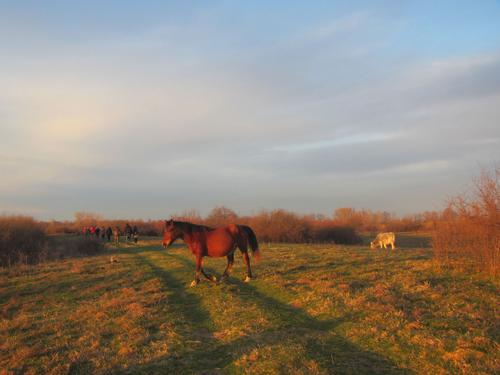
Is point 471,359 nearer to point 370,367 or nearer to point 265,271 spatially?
point 370,367

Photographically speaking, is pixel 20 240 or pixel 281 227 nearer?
pixel 20 240

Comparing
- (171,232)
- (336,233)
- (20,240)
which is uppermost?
(171,232)

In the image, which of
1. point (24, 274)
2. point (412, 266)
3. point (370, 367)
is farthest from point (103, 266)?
point (370, 367)

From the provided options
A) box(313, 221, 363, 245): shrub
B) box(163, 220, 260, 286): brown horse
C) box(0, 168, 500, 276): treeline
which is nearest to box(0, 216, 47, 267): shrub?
box(0, 168, 500, 276): treeline

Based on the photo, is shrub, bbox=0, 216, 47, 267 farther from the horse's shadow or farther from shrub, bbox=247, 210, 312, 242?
the horse's shadow

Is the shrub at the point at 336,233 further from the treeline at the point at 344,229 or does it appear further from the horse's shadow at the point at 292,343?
the horse's shadow at the point at 292,343

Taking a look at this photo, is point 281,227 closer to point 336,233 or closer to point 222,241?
point 336,233

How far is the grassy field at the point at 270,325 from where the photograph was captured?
5.73 meters

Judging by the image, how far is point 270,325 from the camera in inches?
297

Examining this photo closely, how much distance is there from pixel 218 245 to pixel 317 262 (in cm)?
567

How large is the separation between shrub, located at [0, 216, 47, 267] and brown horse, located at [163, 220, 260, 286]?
68.3ft

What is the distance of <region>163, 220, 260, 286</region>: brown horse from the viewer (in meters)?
12.7

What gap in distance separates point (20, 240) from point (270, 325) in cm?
3556

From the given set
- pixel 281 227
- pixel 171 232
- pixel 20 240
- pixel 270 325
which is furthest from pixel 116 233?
pixel 270 325
